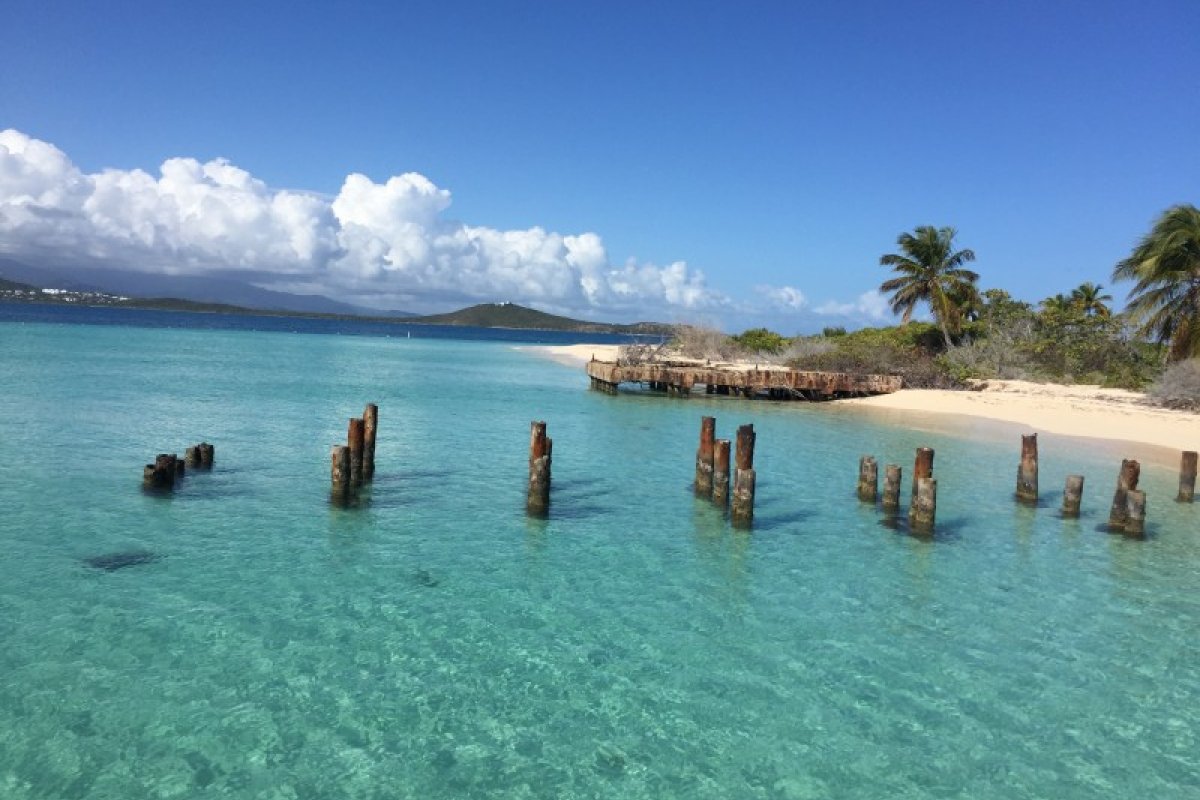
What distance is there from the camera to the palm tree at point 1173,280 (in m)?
34.8

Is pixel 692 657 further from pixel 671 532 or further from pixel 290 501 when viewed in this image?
pixel 290 501

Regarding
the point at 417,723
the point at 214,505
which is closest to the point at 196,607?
the point at 417,723

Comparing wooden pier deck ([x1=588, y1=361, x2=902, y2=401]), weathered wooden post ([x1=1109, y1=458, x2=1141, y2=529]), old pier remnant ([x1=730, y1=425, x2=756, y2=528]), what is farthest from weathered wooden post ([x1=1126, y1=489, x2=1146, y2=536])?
wooden pier deck ([x1=588, y1=361, x2=902, y2=401])

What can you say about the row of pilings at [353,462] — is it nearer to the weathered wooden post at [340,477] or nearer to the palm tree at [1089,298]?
the weathered wooden post at [340,477]

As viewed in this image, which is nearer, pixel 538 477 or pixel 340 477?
pixel 538 477

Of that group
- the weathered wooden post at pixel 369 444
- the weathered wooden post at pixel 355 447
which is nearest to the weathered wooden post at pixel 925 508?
the weathered wooden post at pixel 355 447

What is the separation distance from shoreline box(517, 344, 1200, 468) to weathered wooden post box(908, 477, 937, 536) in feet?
44.0

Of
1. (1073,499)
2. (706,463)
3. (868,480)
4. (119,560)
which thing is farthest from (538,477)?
(1073,499)

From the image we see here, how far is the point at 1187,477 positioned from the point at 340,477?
1782 centimetres

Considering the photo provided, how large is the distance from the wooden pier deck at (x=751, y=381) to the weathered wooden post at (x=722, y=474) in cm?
2310

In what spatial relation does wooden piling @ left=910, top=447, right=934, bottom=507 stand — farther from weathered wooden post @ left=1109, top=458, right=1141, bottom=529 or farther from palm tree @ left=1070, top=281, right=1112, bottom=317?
palm tree @ left=1070, top=281, right=1112, bottom=317

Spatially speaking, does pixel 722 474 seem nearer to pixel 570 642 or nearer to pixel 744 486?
pixel 744 486

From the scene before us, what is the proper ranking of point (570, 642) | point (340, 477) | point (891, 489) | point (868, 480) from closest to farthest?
point (570, 642), point (340, 477), point (891, 489), point (868, 480)

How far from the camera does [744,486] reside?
14227 mm
